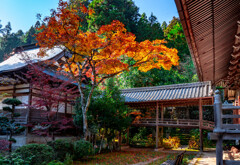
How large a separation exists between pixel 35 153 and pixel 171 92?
12.7 meters

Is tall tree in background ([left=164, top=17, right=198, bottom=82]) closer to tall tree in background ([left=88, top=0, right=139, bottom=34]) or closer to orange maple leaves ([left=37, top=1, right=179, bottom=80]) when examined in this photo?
tall tree in background ([left=88, top=0, right=139, bottom=34])

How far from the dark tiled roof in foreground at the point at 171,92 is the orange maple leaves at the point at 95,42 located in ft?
18.9

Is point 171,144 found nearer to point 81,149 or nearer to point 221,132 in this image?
point 81,149

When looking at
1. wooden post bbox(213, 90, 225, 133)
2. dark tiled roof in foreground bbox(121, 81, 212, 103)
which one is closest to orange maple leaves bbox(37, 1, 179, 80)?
dark tiled roof in foreground bbox(121, 81, 212, 103)

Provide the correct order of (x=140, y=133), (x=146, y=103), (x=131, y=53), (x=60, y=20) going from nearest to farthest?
(x=60, y=20) < (x=131, y=53) < (x=146, y=103) < (x=140, y=133)

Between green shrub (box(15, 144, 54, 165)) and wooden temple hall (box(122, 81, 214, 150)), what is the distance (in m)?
10.8

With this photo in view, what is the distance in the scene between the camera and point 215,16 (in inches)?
175

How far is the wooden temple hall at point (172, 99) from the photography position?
655 inches

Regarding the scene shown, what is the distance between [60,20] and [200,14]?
301 inches

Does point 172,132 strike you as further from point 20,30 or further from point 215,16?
point 20,30

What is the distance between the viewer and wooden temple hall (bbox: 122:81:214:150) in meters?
16.6

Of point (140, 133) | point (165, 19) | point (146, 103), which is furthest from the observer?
point (165, 19)

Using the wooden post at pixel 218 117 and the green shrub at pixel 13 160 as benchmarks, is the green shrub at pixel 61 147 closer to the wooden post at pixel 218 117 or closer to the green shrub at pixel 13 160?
the green shrub at pixel 13 160

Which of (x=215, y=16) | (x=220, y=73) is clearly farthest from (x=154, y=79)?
(x=215, y=16)
